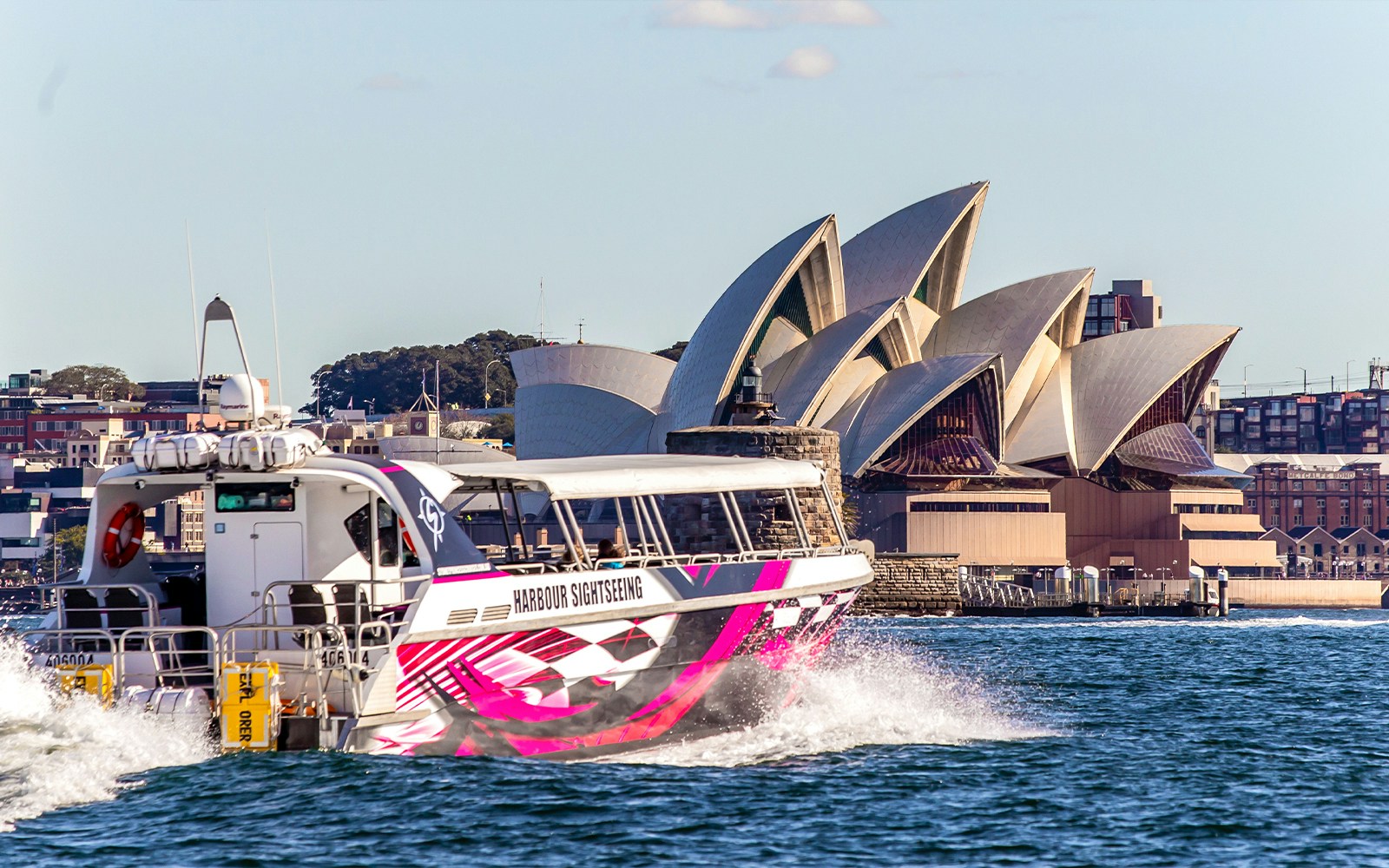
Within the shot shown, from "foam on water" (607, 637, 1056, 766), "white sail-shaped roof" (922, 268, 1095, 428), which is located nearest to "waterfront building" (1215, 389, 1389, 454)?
"white sail-shaped roof" (922, 268, 1095, 428)

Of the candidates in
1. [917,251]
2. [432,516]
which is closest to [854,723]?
[432,516]

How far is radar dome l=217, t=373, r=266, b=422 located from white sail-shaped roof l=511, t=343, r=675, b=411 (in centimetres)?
5996

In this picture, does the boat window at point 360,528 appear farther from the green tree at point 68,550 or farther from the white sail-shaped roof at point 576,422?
the green tree at point 68,550

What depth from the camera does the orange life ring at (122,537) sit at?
16594 mm

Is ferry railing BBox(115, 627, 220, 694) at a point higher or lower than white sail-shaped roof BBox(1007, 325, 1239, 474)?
lower

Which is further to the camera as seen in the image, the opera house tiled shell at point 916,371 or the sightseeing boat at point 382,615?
the opera house tiled shell at point 916,371

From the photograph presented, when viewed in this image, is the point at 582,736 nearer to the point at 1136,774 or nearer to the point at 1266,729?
the point at 1136,774

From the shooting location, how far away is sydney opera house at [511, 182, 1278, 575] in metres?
68.1

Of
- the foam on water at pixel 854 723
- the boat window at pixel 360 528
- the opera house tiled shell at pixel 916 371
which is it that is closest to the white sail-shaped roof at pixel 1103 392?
the opera house tiled shell at pixel 916 371

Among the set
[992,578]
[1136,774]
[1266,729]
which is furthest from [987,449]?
[1136,774]

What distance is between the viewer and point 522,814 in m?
A: 13.9

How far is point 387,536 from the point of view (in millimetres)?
16266

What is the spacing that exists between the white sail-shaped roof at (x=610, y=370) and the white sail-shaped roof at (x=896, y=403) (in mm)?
10125

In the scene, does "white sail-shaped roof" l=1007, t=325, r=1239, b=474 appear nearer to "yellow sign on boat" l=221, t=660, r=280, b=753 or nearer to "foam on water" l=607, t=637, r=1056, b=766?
"foam on water" l=607, t=637, r=1056, b=766
